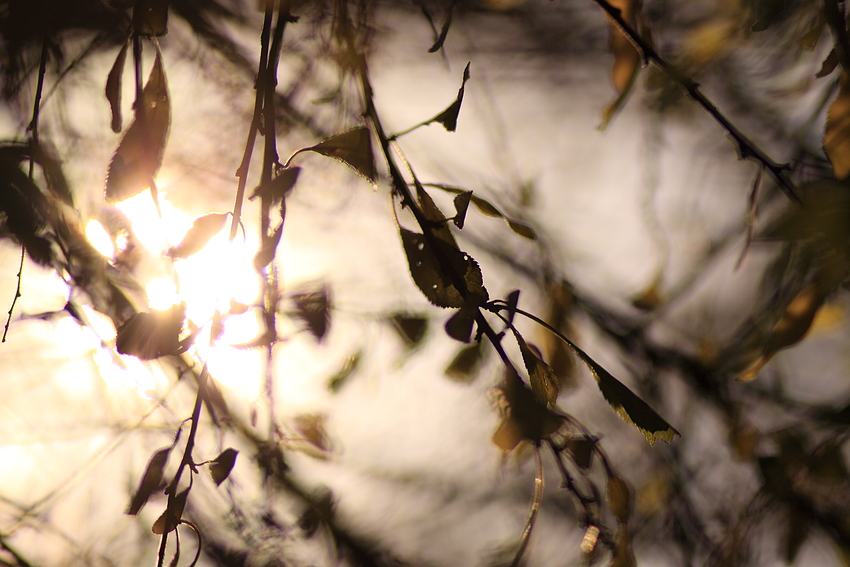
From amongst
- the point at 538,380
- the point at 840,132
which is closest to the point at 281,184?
the point at 538,380

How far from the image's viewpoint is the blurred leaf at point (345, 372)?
0.51 metres

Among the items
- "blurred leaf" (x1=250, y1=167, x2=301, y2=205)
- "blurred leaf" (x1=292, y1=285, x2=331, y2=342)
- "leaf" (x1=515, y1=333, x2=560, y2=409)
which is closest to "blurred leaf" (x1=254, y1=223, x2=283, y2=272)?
"blurred leaf" (x1=250, y1=167, x2=301, y2=205)

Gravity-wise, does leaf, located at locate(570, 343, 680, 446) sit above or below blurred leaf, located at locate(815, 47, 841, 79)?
below

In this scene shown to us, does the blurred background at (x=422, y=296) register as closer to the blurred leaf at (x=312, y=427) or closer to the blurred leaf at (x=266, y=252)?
the blurred leaf at (x=312, y=427)

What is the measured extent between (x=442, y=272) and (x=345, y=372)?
1.15 feet

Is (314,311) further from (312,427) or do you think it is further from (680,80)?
(680,80)

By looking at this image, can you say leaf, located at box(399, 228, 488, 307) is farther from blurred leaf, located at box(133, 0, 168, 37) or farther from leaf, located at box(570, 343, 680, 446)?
blurred leaf, located at box(133, 0, 168, 37)

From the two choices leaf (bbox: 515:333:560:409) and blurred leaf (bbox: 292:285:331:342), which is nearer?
leaf (bbox: 515:333:560:409)

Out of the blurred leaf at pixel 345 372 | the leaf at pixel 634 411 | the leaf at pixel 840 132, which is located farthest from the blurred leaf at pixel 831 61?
the blurred leaf at pixel 345 372

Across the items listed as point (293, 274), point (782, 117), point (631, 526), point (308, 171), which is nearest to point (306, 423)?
point (293, 274)

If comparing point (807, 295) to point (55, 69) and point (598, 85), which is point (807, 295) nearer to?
point (598, 85)

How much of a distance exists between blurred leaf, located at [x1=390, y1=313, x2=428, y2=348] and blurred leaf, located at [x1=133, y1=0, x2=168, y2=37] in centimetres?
31

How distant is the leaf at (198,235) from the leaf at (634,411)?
19 centimetres

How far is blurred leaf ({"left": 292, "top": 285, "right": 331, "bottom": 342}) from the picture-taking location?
1.47 ft
